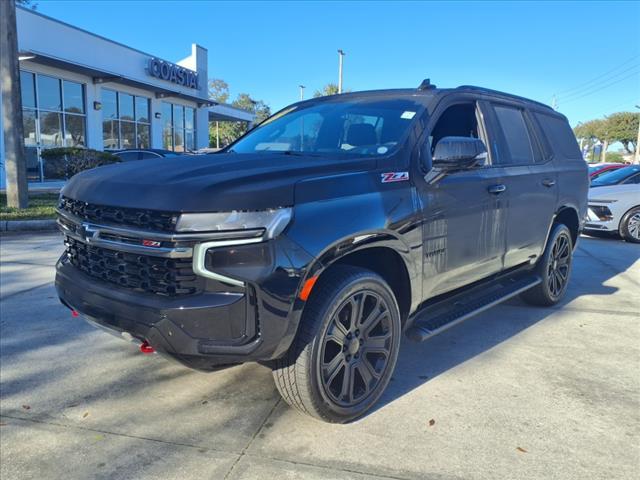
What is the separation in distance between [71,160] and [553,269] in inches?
596

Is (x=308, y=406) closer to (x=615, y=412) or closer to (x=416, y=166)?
(x=416, y=166)

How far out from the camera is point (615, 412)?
3117 mm

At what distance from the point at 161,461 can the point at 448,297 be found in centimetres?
221

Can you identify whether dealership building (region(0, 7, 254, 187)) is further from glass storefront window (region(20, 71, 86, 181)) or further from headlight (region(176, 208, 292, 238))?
headlight (region(176, 208, 292, 238))

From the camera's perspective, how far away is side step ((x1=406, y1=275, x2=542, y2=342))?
129 inches

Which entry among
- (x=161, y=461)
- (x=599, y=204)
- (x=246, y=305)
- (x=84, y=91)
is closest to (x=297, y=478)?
(x=161, y=461)

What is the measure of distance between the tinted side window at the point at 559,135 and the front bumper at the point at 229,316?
3617mm

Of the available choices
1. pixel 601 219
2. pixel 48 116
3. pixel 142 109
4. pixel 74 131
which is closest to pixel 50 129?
pixel 48 116

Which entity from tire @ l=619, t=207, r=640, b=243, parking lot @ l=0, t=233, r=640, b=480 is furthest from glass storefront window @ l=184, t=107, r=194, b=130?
parking lot @ l=0, t=233, r=640, b=480

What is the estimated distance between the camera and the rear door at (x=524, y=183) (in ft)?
13.7

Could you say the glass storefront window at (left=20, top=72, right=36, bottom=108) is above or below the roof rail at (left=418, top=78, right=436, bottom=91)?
above

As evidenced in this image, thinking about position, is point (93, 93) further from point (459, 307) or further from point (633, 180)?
point (459, 307)

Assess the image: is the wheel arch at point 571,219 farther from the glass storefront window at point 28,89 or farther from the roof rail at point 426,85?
the glass storefront window at point 28,89

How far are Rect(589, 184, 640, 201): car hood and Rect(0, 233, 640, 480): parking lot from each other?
6.54 meters
